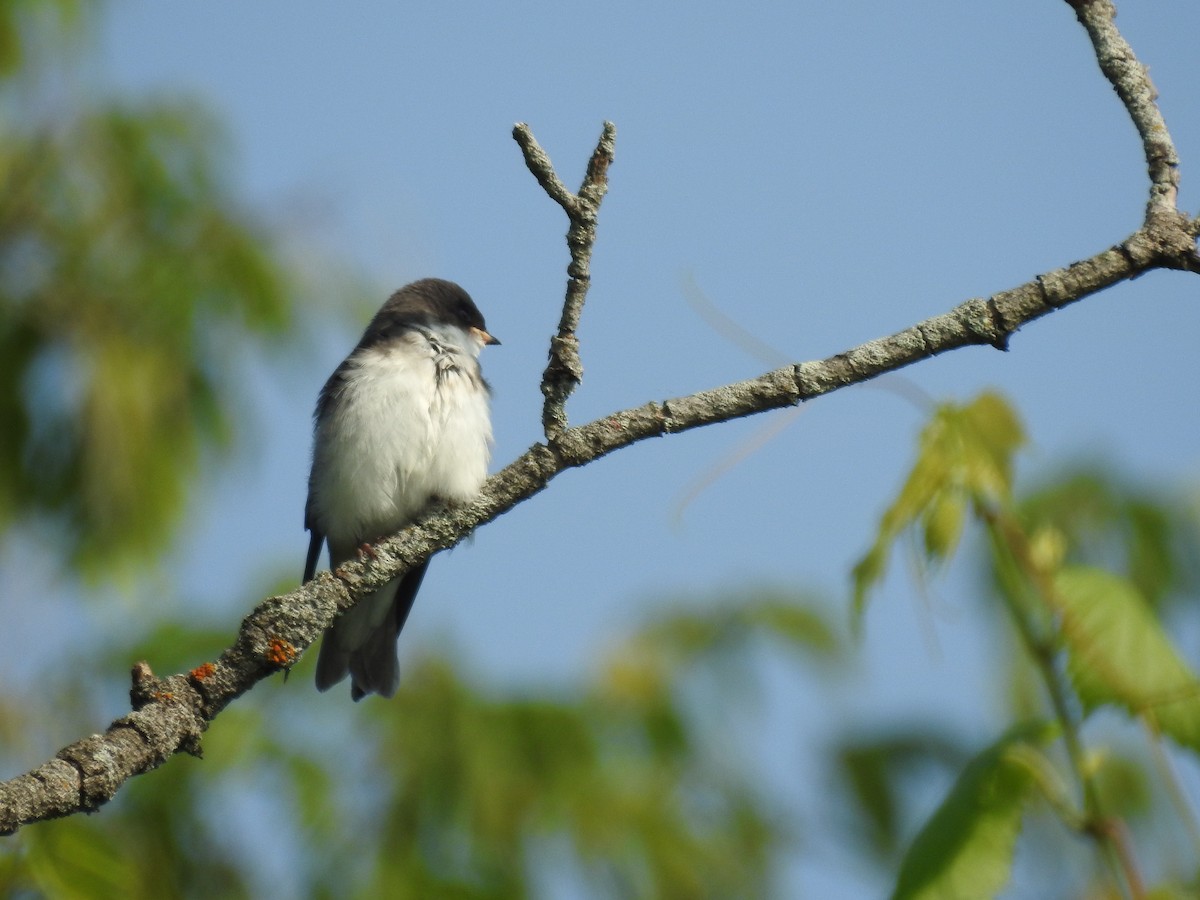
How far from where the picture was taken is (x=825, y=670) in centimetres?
737

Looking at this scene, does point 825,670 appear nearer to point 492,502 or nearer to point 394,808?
point 394,808

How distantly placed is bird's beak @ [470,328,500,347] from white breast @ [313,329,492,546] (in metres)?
0.44

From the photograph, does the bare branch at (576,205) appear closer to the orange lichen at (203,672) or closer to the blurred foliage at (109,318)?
the orange lichen at (203,672)

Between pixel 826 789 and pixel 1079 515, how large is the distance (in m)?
2.53

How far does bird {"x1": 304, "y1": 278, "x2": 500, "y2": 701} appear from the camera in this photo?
5496 millimetres

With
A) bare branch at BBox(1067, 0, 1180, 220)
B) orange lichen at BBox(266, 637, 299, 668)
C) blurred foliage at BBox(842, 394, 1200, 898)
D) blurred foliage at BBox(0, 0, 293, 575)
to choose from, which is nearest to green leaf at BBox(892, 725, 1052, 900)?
blurred foliage at BBox(842, 394, 1200, 898)

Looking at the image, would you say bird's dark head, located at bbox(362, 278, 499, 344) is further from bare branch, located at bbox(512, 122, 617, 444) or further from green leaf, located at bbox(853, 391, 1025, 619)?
green leaf, located at bbox(853, 391, 1025, 619)

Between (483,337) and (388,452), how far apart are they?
1.12m

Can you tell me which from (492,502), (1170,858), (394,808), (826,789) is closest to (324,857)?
(394,808)

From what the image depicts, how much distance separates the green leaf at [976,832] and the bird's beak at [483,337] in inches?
176

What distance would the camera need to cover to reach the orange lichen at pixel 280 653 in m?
3.17

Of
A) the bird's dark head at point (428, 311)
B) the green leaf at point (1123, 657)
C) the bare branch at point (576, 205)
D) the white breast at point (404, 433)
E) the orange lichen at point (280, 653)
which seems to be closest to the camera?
the green leaf at point (1123, 657)

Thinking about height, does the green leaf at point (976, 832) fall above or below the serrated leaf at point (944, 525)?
below

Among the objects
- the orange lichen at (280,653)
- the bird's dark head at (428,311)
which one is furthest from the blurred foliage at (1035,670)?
the bird's dark head at (428,311)
